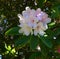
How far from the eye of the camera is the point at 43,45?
7.05ft

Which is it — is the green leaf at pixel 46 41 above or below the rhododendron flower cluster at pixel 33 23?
below

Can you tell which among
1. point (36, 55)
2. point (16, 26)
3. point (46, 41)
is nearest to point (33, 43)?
point (46, 41)

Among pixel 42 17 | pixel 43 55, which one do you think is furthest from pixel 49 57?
pixel 42 17

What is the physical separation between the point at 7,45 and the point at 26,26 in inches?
43.9

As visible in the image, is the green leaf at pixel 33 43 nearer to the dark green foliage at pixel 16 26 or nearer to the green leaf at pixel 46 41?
the green leaf at pixel 46 41

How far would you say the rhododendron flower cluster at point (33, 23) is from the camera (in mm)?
2008

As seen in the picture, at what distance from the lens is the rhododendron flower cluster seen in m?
2.01

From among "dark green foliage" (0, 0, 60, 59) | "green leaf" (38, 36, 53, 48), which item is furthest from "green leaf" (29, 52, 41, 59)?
"green leaf" (38, 36, 53, 48)

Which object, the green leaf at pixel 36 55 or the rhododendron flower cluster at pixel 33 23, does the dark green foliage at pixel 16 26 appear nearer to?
the green leaf at pixel 36 55

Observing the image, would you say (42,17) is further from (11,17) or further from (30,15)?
(11,17)

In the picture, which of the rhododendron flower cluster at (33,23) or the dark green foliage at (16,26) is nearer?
the rhododendron flower cluster at (33,23)

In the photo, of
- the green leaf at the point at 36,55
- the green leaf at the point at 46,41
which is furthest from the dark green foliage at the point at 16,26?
the green leaf at the point at 46,41

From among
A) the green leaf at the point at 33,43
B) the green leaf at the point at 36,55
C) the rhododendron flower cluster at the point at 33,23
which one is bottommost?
the green leaf at the point at 36,55

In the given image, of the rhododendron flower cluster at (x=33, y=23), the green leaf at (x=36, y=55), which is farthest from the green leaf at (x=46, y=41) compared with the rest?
the green leaf at (x=36, y=55)
